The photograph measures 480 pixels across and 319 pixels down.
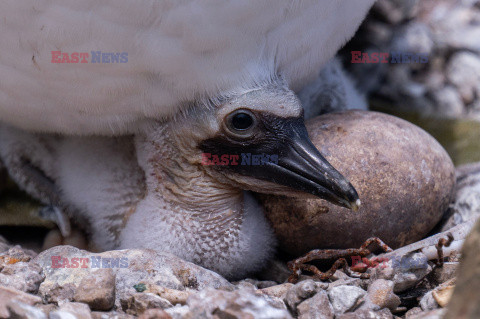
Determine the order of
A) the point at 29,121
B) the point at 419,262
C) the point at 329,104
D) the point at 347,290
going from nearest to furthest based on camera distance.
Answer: the point at 347,290 < the point at 419,262 < the point at 29,121 < the point at 329,104

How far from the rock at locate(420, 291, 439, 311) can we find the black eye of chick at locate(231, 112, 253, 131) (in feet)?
2.10

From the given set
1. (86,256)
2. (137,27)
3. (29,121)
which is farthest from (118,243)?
(137,27)

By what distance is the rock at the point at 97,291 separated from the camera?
1.40 metres

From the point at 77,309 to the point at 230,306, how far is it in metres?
0.35

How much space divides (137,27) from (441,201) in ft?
3.43

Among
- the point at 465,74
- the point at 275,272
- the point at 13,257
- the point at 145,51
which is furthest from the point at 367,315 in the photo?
the point at 465,74

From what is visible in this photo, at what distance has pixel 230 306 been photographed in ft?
4.05

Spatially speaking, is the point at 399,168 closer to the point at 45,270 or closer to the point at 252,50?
the point at 252,50

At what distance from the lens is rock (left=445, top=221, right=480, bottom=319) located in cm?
95

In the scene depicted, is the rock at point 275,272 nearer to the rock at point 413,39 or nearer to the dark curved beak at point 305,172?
the dark curved beak at point 305,172

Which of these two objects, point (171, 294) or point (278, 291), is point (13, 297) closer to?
point (171, 294)

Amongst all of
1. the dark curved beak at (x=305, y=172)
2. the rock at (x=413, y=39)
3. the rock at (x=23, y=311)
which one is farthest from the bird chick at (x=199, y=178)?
the rock at (x=413, y=39)

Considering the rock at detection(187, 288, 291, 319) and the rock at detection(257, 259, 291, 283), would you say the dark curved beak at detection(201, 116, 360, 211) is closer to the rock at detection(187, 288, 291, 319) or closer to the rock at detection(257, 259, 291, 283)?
the rock at detection(257, 259, 291, 283)

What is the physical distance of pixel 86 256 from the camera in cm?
163
